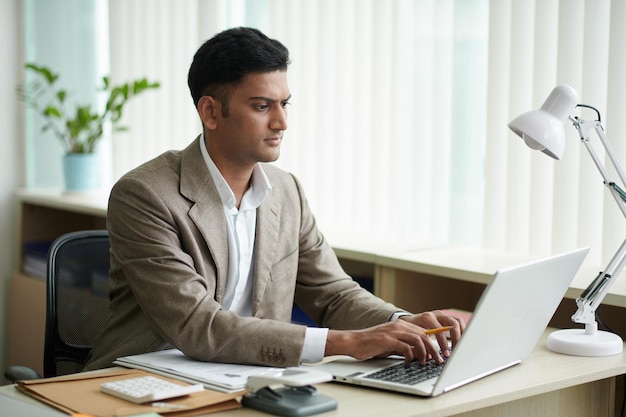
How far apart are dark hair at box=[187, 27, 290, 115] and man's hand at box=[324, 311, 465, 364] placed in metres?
0.63

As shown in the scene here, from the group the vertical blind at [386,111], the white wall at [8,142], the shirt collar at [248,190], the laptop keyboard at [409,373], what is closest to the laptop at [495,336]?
the laptop keyboard at [409,373]

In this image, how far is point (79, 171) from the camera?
3.97 metres

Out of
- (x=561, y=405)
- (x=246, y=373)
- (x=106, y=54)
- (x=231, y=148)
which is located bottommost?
(x=561, y=405)

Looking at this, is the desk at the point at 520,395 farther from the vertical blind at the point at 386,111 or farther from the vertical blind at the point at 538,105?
→ the vertical blind at the point at 386,111

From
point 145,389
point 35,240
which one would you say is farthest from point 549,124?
point 35,240

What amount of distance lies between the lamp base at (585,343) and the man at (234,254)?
25 cm

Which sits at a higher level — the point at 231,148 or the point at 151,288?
the point at 231,148

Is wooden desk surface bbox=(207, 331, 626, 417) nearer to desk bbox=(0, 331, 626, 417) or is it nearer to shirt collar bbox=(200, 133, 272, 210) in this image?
desk bbox=(0, 331, 626, 417)

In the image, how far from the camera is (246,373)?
1734mm

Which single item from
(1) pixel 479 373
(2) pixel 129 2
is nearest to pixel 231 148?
(1) pixel 479 373

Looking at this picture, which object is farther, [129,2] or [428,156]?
[129,2]

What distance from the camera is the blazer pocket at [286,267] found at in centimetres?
221

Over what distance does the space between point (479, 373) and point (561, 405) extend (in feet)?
1.24

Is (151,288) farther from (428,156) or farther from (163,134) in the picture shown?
(163,134)
